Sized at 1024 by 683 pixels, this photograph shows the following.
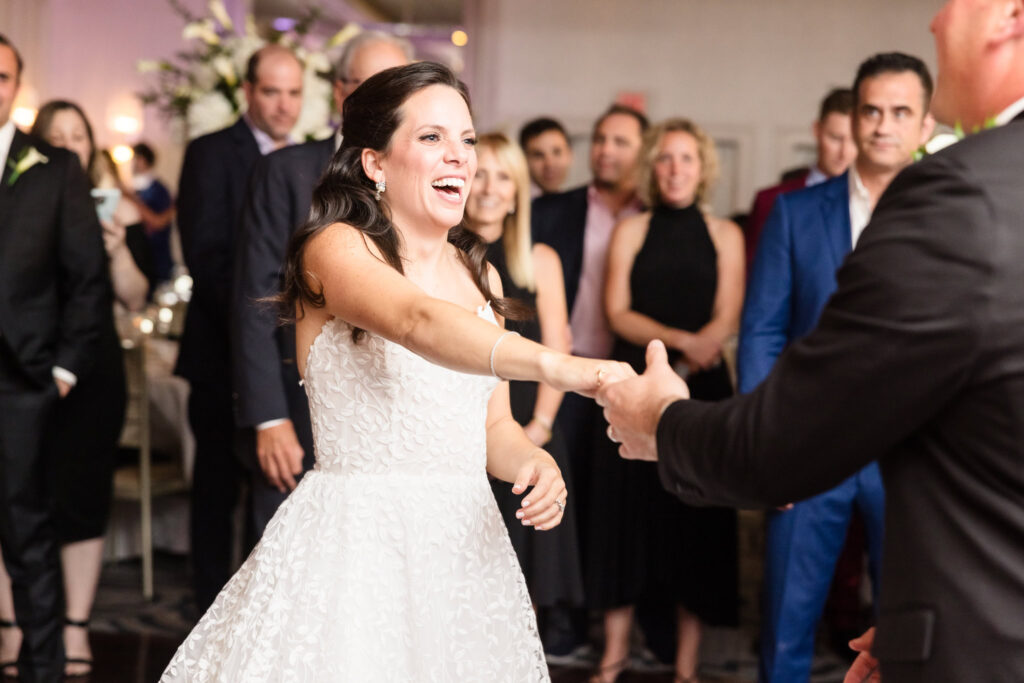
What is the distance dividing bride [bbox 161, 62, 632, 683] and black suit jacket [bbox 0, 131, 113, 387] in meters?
1.56

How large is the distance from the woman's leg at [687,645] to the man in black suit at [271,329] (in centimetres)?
150

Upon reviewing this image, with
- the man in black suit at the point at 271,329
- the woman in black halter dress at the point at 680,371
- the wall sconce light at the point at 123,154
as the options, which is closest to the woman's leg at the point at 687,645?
the woman in black halter dress at the point at 680,371

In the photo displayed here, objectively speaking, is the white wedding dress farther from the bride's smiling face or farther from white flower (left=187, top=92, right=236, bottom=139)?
white flower (left=187, top=92, right=236, bottom=139)

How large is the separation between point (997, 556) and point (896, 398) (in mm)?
205

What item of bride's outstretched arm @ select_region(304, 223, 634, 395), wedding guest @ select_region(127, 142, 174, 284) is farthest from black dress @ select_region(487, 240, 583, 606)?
wedding guest @ select_region(127, 142, 174, 284)

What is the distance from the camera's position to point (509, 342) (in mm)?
1603

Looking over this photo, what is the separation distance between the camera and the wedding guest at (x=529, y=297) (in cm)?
351

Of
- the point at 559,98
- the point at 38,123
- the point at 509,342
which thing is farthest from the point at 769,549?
the point at 559,98

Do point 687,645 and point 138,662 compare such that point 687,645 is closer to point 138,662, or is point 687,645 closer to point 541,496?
point 138,662

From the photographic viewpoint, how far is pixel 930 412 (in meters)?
1.22

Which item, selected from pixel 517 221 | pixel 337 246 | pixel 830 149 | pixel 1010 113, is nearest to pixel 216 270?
pixel 517 221

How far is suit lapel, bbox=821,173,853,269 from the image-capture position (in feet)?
10.0

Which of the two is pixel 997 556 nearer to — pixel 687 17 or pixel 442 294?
pixel 442 294

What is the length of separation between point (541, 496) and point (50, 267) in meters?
2.22
